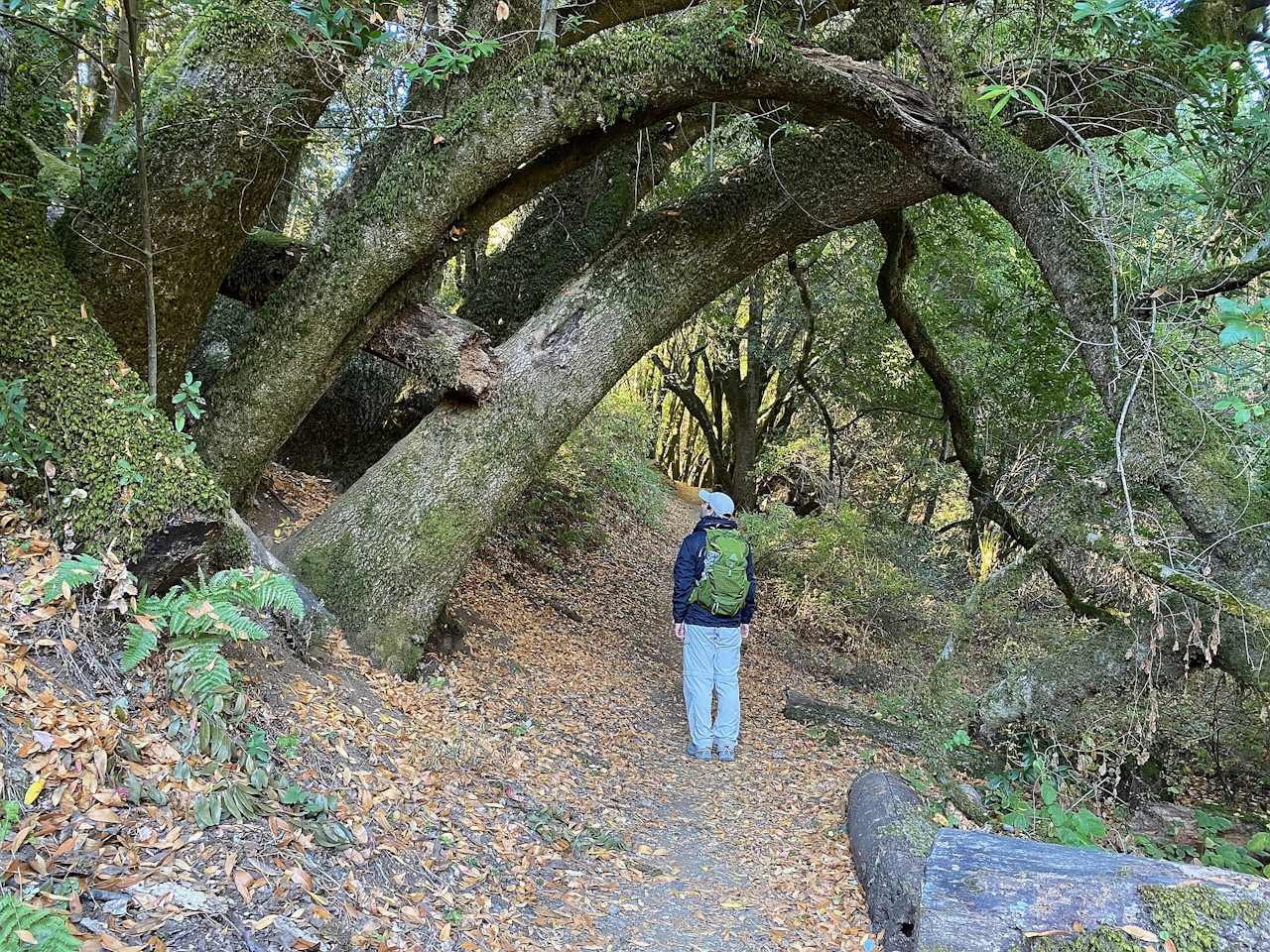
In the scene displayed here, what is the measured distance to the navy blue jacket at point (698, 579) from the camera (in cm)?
639

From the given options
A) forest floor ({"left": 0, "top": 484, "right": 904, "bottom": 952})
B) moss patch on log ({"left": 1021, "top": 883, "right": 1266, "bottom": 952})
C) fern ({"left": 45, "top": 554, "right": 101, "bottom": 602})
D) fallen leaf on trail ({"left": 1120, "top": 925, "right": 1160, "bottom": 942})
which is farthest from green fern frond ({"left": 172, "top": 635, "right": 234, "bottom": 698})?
fallen leaf on trail ({"left": 1120, "top": 925, "right": 1160, "bottom": 942})

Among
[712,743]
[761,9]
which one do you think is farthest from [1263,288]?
[712,743]

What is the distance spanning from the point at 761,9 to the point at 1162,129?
3.20 m

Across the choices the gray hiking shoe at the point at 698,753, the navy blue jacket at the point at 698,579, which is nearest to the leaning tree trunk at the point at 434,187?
the navy blue jacket at the point at 698,579

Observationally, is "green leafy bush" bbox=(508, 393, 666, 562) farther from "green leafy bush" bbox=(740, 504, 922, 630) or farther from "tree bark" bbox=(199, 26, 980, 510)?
"tree bark" bbox=(199, 26, 980, 510)

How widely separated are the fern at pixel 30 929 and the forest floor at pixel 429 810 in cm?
17

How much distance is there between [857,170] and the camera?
6.18 meters

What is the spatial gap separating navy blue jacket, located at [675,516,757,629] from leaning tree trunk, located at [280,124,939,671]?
4.81 ft

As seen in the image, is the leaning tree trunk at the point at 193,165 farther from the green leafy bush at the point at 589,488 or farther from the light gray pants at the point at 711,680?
the green leafy bush at the point at 589,488

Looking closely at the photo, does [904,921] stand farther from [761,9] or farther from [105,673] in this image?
[761,9]

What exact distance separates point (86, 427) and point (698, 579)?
4.40 m

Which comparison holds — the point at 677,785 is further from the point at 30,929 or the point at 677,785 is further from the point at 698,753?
the point at 30,929

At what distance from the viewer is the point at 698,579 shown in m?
6.41

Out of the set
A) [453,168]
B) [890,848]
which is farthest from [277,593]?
[890,848]
